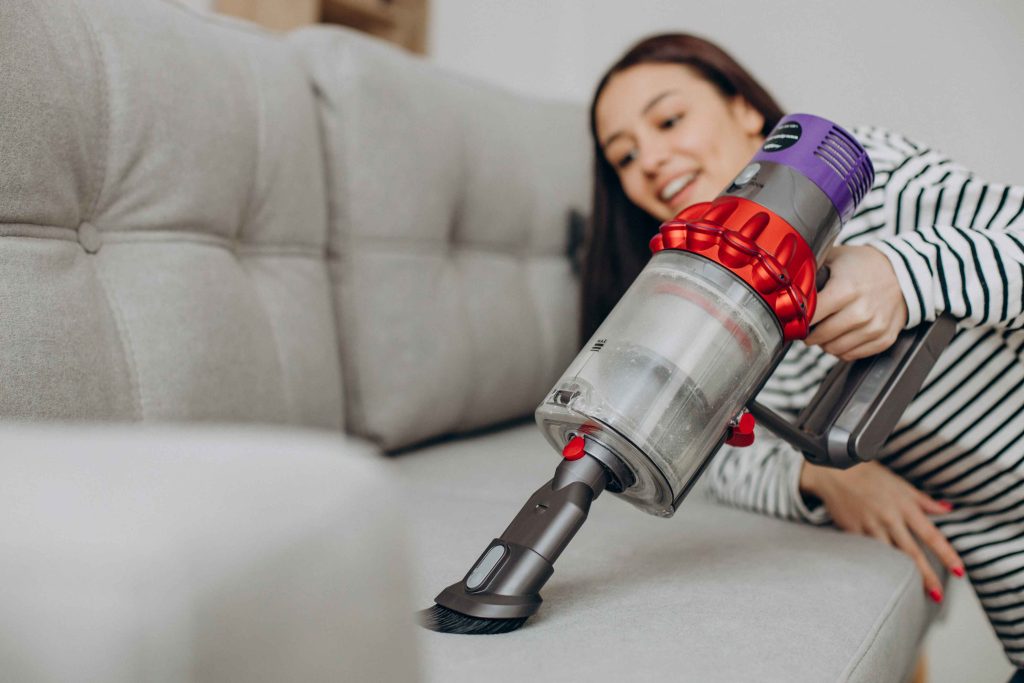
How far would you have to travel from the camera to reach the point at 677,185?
1.18 meters

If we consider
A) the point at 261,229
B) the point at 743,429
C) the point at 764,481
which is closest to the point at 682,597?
the point at 743,429

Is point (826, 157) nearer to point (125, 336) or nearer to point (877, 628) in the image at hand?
point (877, 628)

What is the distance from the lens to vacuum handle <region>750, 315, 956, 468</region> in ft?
2.48

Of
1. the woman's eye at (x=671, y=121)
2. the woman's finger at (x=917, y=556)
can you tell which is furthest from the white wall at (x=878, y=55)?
the woman's finger at (x=917, y=556)

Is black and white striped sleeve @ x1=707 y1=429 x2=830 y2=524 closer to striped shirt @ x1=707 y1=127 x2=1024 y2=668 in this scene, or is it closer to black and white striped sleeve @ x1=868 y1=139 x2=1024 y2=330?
striped shirt @ x1=707 y1=127 x2=1024 y2=668

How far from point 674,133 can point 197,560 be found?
Result: 3.47ft

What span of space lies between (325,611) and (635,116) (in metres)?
1.05

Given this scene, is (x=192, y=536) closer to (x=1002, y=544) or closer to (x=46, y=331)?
(x=46, y=331)

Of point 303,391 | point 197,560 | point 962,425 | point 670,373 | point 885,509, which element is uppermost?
point 197,560

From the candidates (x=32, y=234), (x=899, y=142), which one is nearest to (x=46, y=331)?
(x=32, y=234)

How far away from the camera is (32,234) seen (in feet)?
2.33

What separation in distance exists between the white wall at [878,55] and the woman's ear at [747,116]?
0.71 meters

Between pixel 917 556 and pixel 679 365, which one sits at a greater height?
pixel 679 365

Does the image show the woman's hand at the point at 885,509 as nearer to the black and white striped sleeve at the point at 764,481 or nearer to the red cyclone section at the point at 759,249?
the black and white striped sleeve at the point at 764,481
